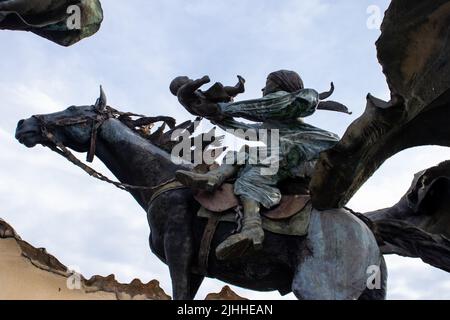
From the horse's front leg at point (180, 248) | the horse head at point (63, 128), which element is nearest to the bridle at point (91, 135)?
the horse head at point (63, 128)

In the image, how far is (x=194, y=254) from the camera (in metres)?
4.84

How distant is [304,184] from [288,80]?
0.81 meters

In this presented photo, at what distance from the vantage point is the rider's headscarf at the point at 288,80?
523 centimetres

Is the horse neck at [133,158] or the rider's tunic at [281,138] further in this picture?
the horse neck at [133,158]

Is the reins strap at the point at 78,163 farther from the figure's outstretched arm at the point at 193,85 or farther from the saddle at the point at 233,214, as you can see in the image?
the figure's outstretched arm at the point at 193,85

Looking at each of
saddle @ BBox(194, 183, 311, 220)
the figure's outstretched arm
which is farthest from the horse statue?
the figure's outstretched arm

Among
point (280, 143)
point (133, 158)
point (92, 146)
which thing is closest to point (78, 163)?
point (92, 146)

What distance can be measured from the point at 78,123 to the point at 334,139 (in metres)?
1.93

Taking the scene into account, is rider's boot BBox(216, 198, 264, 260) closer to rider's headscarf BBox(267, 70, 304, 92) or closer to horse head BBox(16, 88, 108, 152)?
rider's headscarf BBox(267, 70, 304, 92)

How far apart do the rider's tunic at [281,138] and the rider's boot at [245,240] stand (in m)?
0.15

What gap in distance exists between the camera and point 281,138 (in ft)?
16.5

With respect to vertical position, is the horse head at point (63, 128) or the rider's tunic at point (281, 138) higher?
the horse head at point (63, 128)

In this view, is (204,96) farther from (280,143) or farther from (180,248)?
(180,248)

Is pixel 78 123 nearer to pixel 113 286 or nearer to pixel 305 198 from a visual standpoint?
pixel 305 198
